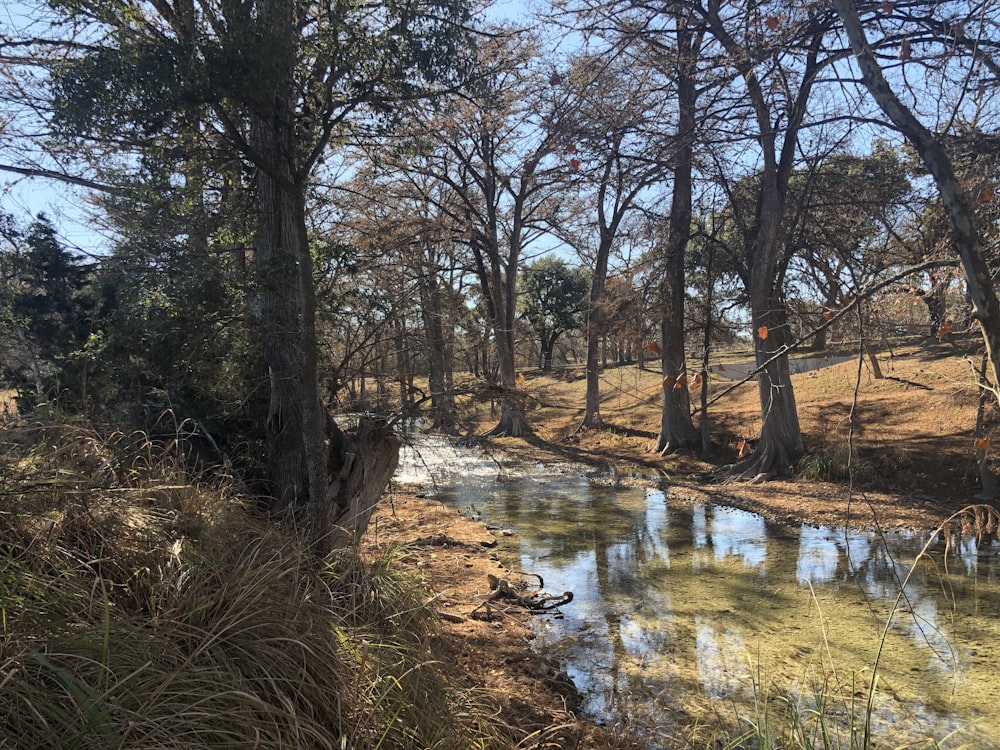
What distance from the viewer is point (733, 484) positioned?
13.1 m

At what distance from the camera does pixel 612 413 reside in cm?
2312

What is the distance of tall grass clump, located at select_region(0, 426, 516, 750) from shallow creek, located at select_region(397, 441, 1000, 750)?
182cm

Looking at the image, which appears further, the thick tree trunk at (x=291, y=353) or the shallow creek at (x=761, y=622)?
the thick tree trunk at (x=291, y=353)

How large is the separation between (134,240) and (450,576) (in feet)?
19.4

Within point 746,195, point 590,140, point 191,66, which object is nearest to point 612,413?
point 746,195

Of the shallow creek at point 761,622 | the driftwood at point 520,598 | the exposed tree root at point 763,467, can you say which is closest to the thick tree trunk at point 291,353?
the shallow creek at point 761,622

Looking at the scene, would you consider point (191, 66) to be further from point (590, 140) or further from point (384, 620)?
point (590, 140)

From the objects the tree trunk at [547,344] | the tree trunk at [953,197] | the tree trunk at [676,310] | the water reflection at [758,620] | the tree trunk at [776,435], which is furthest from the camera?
the tree trunk at [547,344]

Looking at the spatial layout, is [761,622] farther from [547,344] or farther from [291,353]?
[547,344]

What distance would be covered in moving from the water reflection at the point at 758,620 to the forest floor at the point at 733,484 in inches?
20.1

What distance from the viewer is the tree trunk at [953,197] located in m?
3.29

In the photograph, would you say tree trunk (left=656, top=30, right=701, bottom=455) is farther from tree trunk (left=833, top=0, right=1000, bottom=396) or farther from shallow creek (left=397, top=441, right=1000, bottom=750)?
tree trunk (left=833, top=0, right=1000, bottom=396)

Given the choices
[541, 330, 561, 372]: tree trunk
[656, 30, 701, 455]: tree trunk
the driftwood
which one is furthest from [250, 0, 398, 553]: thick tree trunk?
[541, 330, 561, 372]: tree trunk

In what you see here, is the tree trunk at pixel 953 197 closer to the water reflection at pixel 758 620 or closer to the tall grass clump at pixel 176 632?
the water reflection at pixel 758 620
